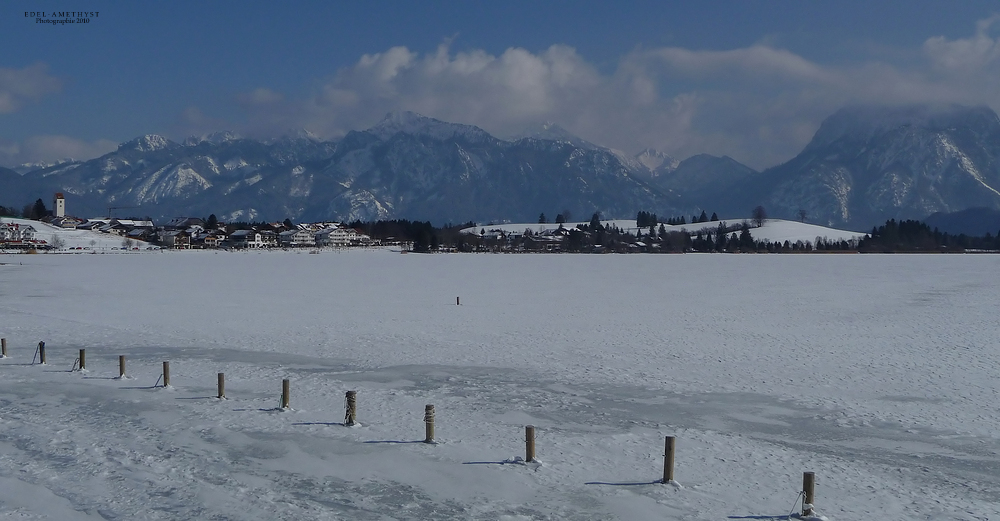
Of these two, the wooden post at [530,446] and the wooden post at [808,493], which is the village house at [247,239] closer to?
the wooden post at [530,446]

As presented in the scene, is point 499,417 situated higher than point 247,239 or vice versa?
point 247,239

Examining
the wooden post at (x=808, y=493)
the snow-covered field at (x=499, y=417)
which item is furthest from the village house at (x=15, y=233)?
the wooden post at (x=808, y=493)

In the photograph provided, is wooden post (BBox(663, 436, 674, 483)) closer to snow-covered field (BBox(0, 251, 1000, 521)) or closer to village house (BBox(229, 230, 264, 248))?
snow-covered field (BBox(0, 251, 1000, 521))

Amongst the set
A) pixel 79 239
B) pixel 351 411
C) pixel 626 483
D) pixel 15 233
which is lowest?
pixel 626 483

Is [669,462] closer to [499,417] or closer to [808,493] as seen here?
[808,493]

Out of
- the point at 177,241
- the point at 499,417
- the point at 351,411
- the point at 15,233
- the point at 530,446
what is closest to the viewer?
the point at 530,446

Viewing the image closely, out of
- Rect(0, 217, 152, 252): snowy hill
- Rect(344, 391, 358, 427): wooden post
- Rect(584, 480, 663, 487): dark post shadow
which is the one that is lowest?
Rect(584, 480, 663, 487): dark post shadow

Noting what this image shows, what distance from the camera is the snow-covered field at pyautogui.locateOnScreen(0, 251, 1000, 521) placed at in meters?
10.0

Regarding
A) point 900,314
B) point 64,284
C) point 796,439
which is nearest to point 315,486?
point 796,439

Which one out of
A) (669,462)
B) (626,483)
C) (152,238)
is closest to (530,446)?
(626,483)

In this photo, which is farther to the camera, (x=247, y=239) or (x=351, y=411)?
(x=247, y=239)

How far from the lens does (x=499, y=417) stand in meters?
14.3

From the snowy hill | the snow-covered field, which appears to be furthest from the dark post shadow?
the snowy hill

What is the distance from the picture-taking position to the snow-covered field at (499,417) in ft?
33.0
